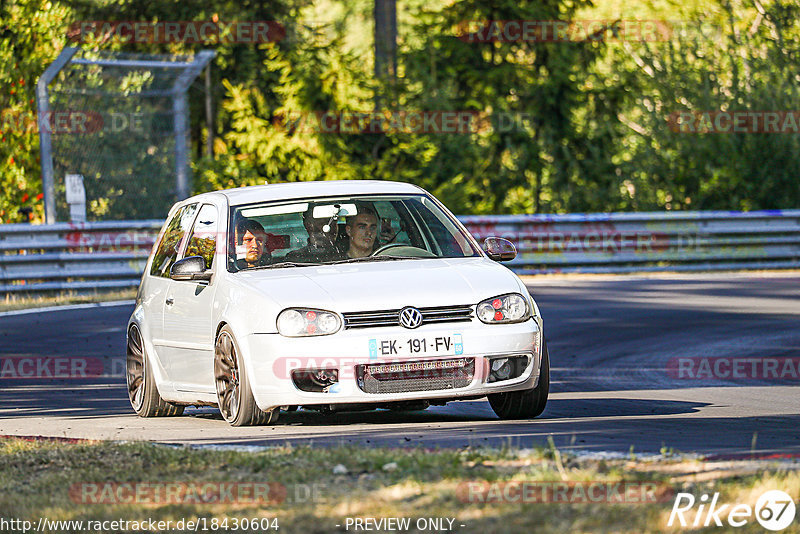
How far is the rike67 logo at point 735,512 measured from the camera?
5.19 metres

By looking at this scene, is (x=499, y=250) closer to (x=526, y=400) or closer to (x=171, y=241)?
(x=526, y=400)

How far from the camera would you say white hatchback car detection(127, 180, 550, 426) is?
8.73 m

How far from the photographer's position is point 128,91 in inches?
936

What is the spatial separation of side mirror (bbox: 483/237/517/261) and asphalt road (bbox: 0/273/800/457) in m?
1.02

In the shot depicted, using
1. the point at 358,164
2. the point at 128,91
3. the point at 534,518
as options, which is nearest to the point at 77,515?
the point at 534,518

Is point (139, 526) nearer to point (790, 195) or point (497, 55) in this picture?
point (790, 195)

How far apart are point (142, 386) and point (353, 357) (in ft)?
8.47

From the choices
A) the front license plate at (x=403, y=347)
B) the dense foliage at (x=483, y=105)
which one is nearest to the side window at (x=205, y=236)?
the front license plate at (x=403, y=347)
